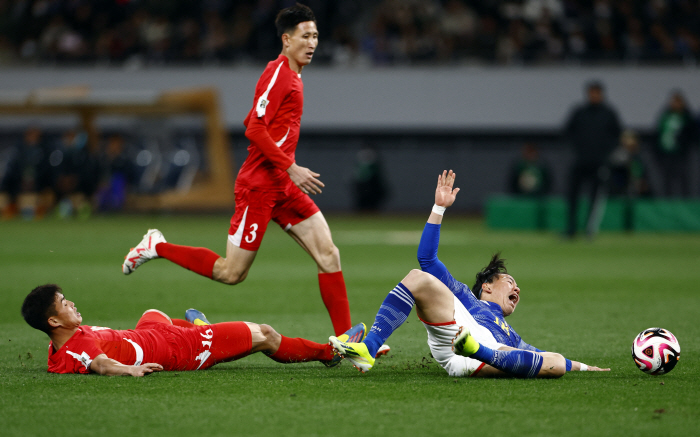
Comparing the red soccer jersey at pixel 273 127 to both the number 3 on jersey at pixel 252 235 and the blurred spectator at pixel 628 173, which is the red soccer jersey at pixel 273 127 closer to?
the number 3 on jersey at pixel 252 235

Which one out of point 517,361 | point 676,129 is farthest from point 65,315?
point 676,129

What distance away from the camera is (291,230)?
18.0ft

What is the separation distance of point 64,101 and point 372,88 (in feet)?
29.1

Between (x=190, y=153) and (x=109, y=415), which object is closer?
(x=109, y=415)

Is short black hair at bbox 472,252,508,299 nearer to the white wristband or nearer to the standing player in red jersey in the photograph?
the white wristband

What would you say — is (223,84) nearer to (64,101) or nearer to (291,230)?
(64,101)

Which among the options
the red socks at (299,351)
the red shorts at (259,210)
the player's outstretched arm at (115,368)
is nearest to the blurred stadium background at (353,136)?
the red shorts at (259,210)

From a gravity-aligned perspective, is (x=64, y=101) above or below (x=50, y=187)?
above

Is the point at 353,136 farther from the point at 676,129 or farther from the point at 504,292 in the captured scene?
the point at 504,292

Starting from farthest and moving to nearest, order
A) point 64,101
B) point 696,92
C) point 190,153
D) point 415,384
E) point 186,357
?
point 190,153 < point 696,92 < point 64,101 < point 186,357 < point 415,384

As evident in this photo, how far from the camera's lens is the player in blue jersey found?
438cm

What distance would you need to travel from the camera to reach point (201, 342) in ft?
15.5

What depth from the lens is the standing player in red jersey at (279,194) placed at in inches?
210

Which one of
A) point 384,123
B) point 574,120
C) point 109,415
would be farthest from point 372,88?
point 109,415
